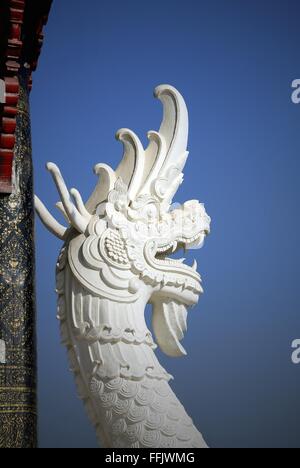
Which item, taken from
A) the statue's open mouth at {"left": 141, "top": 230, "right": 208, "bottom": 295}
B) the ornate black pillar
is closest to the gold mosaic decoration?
the ornate black pillar

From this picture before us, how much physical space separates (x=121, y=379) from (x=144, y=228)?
1.24 meters

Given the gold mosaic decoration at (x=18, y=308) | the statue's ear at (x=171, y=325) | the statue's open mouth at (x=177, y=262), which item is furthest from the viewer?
the statue's ear at (x=171, y=325)

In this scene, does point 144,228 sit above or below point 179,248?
above

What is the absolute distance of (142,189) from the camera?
22.3 feet

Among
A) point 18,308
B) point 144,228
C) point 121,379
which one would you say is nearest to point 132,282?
point 144,228

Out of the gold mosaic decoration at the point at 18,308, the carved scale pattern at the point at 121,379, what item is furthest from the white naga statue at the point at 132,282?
the gold mosaic decoration at the point at 18,308

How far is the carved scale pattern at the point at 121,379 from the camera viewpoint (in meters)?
6.02

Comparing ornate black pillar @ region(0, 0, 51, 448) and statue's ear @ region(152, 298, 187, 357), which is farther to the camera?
statue's ear @ region(152, 298, 187, 357)

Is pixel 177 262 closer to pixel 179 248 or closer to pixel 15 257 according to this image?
pixel 179 248

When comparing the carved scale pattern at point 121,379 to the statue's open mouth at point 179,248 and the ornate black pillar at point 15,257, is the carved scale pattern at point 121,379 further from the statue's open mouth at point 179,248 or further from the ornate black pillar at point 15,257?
the statue's open mouth at point 179,248

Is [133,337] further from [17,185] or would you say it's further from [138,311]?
[17,185]

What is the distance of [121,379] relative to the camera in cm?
620

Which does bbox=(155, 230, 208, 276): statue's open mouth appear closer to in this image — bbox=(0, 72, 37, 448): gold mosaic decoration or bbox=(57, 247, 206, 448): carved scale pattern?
bbox=(57, 247, 206, 448): carved scale pattern

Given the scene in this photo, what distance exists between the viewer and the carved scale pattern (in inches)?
237
